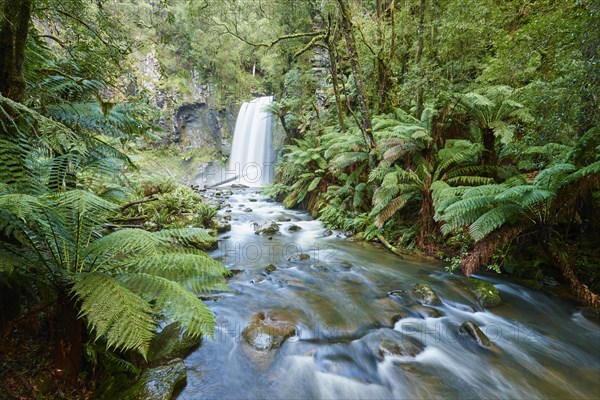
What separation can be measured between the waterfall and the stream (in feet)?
42.2

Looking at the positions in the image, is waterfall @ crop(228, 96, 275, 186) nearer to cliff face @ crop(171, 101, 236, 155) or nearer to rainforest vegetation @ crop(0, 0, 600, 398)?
cliff face @ crop(171, 101, 236, 155)

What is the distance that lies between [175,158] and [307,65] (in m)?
10.7

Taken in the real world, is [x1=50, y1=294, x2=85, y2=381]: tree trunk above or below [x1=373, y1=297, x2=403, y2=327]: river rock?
above

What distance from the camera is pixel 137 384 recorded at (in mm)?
1899

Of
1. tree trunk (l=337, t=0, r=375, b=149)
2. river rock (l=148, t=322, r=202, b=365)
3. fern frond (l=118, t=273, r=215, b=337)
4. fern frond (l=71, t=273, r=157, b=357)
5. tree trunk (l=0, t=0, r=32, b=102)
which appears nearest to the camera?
fern frond (l=71, t=273, r=157, b=357)

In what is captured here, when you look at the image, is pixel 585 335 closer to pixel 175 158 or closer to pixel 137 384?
pixel 137 384

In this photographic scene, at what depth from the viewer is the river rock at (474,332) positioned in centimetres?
299

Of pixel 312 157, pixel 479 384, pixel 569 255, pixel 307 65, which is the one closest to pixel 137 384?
pixel 479 384

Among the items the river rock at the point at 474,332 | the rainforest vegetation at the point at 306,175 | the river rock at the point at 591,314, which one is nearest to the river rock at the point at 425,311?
the river rock at the point at 474,332

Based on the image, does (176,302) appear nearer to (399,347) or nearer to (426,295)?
(399,347)

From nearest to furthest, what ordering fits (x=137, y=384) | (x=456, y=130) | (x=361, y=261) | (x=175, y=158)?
(x=137, y=384) < (x=361, y=261) < (x=456, y=130) < (x=175, y=158)

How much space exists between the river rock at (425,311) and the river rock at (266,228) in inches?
168

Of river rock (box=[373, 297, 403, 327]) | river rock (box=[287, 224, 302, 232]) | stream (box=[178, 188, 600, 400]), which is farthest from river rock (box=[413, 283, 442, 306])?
river rock (box=[287, 224, 302, 232])

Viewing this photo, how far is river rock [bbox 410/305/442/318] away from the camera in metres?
3.47
